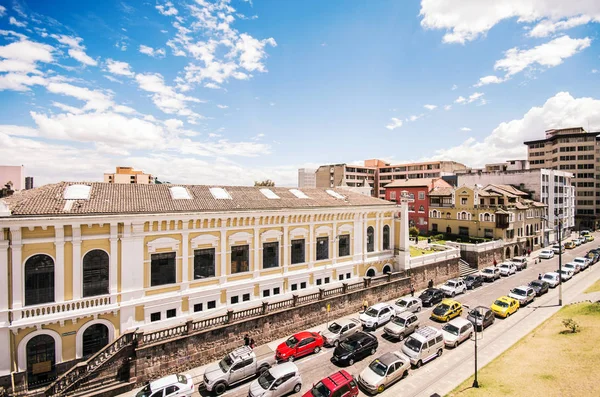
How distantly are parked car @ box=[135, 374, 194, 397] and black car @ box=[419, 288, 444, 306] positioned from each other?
24247 millimetres

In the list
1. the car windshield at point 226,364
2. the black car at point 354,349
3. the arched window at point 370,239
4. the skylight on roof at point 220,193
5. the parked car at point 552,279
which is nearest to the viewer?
the car windshield at point 226,364

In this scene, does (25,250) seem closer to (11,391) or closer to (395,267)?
(11,391)

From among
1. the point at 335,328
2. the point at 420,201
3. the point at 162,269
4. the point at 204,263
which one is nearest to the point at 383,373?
the point at 335,328

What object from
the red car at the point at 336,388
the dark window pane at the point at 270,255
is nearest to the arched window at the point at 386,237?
the dark window pane at the point at 270,255

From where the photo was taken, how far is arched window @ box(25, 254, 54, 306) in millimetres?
19016

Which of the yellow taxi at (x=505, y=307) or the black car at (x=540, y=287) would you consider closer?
the yellow taxi at (x=505, y=307)

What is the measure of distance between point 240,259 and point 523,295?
29.9 m

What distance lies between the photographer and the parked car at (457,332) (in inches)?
941

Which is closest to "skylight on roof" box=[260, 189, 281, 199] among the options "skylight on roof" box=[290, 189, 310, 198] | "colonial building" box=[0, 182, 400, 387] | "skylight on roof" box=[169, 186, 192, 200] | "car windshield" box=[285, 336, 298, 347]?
"colonial building" box=[0, 182, 400, 387]

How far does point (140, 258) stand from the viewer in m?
22.3

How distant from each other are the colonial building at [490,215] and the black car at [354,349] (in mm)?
39335

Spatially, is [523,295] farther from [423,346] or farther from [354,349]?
[354,349]

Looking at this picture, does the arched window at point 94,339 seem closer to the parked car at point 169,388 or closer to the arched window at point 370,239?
the parked car at point 169,388

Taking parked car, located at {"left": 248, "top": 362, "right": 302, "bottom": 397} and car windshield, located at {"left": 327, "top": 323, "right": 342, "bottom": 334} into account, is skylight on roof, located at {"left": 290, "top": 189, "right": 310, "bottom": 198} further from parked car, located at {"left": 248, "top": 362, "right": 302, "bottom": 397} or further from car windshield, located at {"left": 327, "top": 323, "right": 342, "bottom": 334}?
parked car, located at {"left": 248, "top": 362, "right": 302, "bottom": 397}
